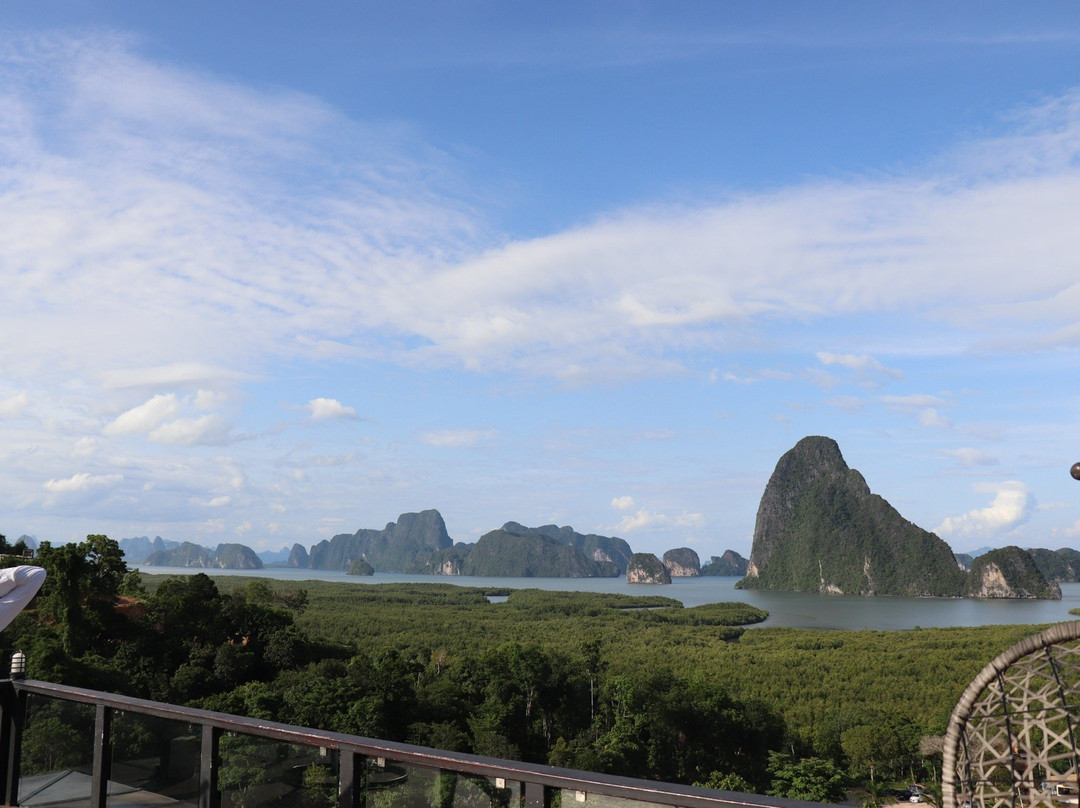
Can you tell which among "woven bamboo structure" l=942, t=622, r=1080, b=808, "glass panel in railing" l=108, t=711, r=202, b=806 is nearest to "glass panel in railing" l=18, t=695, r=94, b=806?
"glass panel in railing" l=108, t=711, r=202, b=806

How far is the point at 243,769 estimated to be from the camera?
2.00 metres

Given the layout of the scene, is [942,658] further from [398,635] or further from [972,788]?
[972,788]

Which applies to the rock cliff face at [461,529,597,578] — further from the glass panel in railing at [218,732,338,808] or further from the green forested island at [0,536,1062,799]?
the glass panel in railing at [218,732,338,808]

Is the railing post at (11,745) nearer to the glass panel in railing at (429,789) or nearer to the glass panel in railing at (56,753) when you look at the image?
the glass panel in railing at (56,753)

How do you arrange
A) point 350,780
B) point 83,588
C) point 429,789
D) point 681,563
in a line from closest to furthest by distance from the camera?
1. point 429,789
2. point 350,780
3. point 83,588
4. point 681,563

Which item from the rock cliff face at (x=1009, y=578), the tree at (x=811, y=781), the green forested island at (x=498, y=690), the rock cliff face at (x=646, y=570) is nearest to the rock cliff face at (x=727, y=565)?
the rock cliff face at (x=646, y=570)

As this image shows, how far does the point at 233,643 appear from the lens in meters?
26.7

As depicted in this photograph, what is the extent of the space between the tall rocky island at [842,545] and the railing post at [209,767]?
9392 centimetres

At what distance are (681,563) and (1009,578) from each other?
280 ft

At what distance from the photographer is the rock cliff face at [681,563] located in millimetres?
163375

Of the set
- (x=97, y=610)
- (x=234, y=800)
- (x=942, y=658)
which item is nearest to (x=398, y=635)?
(x=97, y=610)

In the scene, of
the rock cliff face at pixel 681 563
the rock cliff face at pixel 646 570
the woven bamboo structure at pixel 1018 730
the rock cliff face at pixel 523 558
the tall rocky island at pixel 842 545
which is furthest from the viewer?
the rock cliff face at pixel 681 563

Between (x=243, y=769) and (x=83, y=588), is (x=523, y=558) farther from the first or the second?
(x=243, y=769)

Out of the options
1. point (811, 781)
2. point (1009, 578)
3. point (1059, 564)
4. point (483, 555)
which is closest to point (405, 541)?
point (483, 555)
